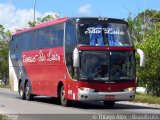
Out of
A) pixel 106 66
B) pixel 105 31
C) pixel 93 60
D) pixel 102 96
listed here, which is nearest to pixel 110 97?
pixel 102 96

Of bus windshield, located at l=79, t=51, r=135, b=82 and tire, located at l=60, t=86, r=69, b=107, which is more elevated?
bus windshield, located at l=79, t=51, r=135, b=82

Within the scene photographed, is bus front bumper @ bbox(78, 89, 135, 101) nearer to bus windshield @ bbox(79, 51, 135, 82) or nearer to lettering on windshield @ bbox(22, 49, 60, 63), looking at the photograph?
bus windshield @ bbox(79, 51, 135, 82)

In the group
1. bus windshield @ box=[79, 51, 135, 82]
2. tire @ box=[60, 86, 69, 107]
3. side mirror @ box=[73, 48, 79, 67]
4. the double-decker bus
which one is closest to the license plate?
the double-decker bus

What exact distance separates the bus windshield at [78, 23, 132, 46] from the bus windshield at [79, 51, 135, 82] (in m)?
0.48

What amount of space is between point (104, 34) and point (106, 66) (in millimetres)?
1494

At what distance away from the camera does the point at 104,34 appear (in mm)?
22000

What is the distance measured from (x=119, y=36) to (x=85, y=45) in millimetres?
1699

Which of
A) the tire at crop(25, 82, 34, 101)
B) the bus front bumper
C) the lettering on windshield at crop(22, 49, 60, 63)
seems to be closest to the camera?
the bus front bumper

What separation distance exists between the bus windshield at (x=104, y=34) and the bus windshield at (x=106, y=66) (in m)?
0.48

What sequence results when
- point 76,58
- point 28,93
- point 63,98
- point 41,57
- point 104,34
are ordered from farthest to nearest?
1. point 28,93
2. point 41,57
3. point 63,98
4. point 104,34
5. point 76,58

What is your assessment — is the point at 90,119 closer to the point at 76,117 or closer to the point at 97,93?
the point at 76,117

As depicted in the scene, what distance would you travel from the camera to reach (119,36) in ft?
72.5

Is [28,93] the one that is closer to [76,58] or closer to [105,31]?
[105,31]

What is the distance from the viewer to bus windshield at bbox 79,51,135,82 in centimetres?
2131
